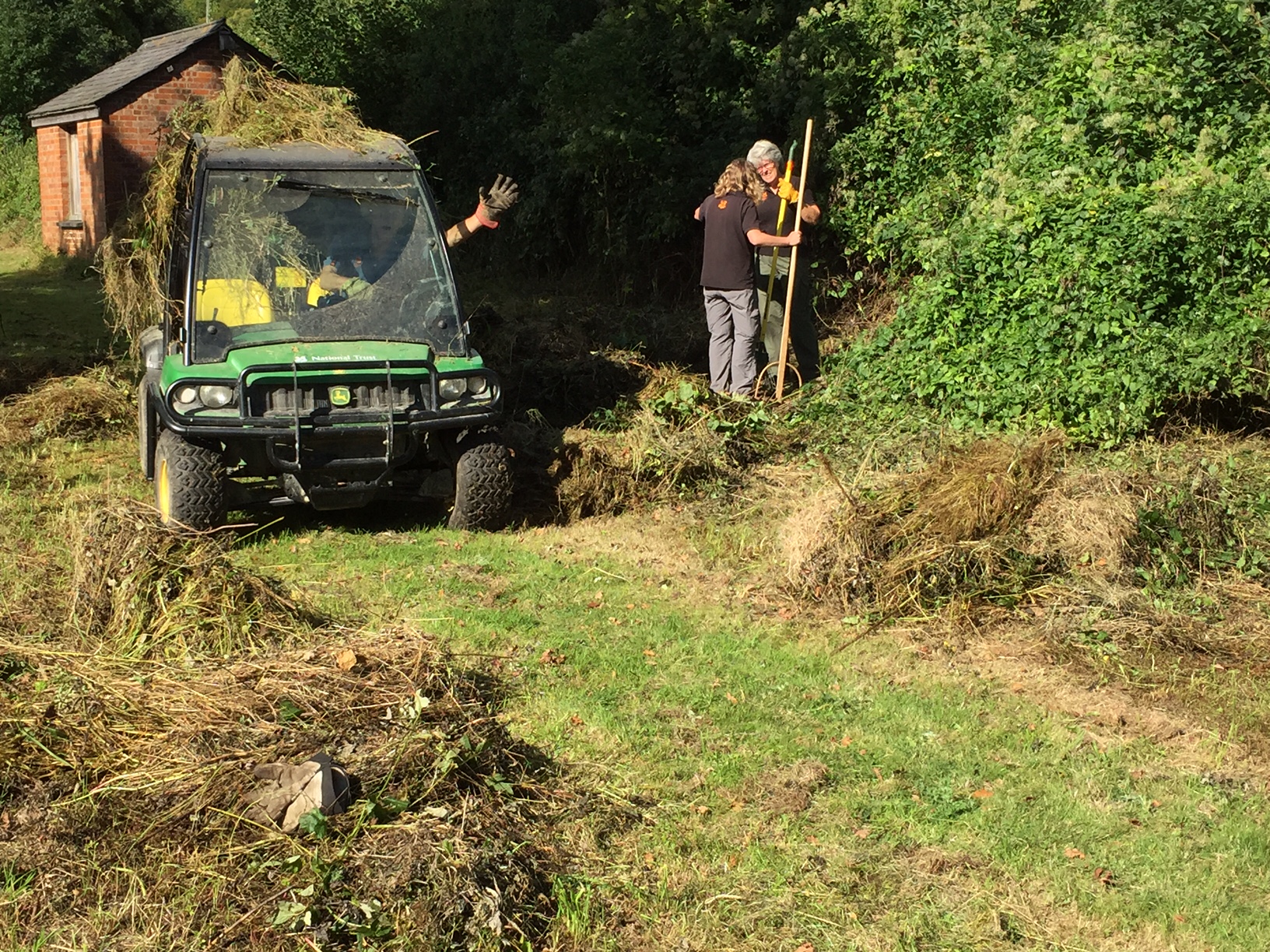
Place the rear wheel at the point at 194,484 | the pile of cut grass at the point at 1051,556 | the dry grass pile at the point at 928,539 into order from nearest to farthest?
1. the pile of cut grass at the point at 1051,556
2. the dry grass pile at the point at 928,539
3. the rear wheel at the point at 194,484

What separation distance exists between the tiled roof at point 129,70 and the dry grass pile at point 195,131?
Answer: 39.3ft

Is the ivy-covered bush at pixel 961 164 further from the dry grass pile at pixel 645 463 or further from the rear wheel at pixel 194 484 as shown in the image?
the rear wheel at pixel 194 484

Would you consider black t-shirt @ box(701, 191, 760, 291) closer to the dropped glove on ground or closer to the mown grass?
the mown grass

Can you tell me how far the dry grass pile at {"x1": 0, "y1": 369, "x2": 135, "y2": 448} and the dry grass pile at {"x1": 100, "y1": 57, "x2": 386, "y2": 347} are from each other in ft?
2.85

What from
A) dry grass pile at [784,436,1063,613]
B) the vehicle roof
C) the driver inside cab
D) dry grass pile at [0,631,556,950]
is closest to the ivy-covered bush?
dry grass pile at [784,436,1063,613]

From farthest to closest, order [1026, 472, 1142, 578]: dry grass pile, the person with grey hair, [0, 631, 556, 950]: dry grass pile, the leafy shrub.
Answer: the leafy shrub, the person with grey hair, [1026, 472, 1142, 578]: dry grass pile, [0, 631, 556, 950]: dry grass pile

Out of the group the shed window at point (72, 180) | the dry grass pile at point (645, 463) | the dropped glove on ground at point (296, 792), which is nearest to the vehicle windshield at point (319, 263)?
the dry grass pile at point (645, 463)

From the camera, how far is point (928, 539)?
6715 mm

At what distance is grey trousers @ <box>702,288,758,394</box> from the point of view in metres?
10.3

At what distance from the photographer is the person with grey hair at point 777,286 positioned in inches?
416

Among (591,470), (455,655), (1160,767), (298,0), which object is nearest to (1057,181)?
(591,470)

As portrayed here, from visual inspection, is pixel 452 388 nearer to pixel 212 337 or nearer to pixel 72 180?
pixel 212 337

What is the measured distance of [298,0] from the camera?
70.5ft

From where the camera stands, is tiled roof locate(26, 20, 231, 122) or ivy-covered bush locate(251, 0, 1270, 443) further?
tiled roof locate(26, 20, 231, 122)
